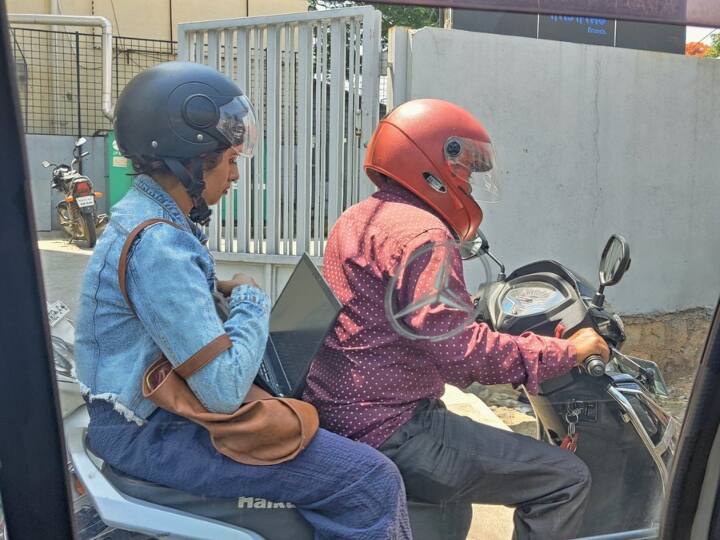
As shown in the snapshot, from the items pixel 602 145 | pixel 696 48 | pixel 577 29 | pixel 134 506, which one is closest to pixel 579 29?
pixel 577 29

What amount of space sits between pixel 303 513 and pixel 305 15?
1175 millimetres

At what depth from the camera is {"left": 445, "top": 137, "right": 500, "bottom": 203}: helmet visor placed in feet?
5.12

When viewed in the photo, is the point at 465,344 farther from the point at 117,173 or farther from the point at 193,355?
the point at 117,173

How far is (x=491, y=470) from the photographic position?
1618mm

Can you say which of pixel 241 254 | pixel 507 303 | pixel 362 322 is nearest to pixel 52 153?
pixel 362 322

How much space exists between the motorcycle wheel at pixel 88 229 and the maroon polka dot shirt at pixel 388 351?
20.6 inches

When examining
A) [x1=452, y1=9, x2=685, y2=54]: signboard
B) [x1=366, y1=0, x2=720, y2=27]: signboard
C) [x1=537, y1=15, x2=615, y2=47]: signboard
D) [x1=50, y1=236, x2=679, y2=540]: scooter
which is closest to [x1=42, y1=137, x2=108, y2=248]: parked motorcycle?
[x1=50, y1=236, x2=679, y2=540]: scooter

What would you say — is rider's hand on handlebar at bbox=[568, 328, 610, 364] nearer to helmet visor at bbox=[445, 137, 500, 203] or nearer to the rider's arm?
the rider's arm

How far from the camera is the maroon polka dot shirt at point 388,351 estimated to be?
152 cm

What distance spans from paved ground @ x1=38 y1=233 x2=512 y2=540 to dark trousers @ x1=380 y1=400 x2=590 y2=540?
0.05 m

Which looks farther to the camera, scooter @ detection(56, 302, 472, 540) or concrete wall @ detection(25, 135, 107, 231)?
scooter @ detection(56, 302, 472, 540)

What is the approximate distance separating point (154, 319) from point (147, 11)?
525mm

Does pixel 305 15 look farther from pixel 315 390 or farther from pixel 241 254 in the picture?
pixel 315 390

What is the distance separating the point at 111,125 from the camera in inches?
55.9
